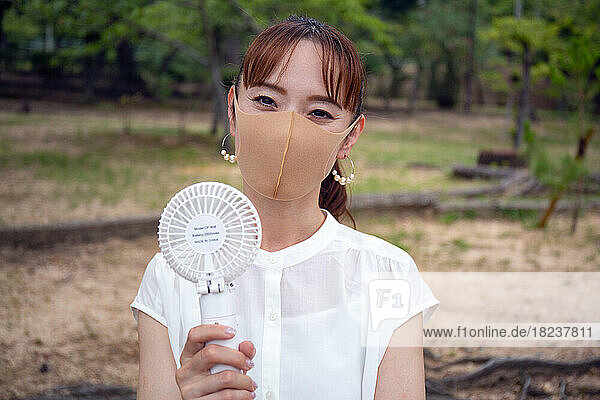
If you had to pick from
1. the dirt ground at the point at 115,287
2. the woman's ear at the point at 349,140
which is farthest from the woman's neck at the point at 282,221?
the dirt ground at the point at 115,287

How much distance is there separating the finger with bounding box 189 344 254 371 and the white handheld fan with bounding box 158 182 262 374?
0.03 meters

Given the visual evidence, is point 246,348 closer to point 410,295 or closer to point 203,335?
point 203,335

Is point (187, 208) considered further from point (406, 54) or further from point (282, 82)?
point (406, 54)

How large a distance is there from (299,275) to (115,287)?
3.47 m

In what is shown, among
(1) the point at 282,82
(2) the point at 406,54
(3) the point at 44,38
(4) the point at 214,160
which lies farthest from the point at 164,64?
(1) the point at 282,82

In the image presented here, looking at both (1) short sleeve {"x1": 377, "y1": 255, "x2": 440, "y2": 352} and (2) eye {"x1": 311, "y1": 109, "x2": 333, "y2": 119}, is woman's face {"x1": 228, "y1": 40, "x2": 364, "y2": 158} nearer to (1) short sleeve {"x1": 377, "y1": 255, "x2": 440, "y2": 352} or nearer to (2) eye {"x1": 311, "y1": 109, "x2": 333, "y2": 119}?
(2) eye {"x1": 311, "y1": 109, "x2": 333, "y2": 119}

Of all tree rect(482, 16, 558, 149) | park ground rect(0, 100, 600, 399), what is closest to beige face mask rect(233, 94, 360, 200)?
park ground rect(0, 100, 600, 399)

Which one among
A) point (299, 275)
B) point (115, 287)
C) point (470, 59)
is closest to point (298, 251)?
point (299, 275)

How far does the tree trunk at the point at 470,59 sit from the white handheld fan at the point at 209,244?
22635mm

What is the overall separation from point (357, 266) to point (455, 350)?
2.50 meters

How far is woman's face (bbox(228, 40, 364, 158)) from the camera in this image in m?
1.28

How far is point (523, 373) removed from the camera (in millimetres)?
3135

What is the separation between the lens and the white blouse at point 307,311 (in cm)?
127

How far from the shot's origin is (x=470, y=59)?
23062 mm
